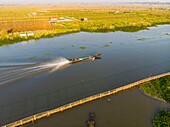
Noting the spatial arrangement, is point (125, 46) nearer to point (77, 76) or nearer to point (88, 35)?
point (88, 35)

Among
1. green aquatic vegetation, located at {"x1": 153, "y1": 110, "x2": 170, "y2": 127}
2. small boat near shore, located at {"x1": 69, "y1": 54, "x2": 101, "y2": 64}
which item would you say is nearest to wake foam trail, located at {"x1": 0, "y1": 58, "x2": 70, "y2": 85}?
small boat near shore, located at {"x1": 69, "y1": 54, "x2": 101, "y2": 64}

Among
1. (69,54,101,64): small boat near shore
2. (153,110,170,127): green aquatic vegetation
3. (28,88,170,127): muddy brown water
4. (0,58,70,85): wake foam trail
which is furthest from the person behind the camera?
(69,54,101,64): small boat near shore

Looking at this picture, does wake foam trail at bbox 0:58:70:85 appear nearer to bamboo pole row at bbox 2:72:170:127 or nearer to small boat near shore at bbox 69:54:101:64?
small boat near shore at bbox 69:54:101:64

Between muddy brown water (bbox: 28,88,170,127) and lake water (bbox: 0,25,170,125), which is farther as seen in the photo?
lake water (bbox: 0,25,170,125)

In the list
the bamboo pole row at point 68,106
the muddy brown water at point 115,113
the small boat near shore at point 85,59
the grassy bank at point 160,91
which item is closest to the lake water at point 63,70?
the small boat near shore at point 85,59

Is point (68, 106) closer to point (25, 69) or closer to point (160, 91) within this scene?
point (160, 91)

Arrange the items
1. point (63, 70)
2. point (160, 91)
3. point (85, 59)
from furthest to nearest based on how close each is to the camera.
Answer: point (85, 59) → point (63, 70) → point (160, 91)

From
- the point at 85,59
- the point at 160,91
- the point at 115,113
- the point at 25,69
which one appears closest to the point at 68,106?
the point at 115,113

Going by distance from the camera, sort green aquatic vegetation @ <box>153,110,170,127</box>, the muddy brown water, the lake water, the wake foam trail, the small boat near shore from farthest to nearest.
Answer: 1. the small boat near shore
2. the wake foam trail
3. the lake water
4. the muddy brown water
5. green aquatic vegetation @ <box>153,110,170,127</box>
